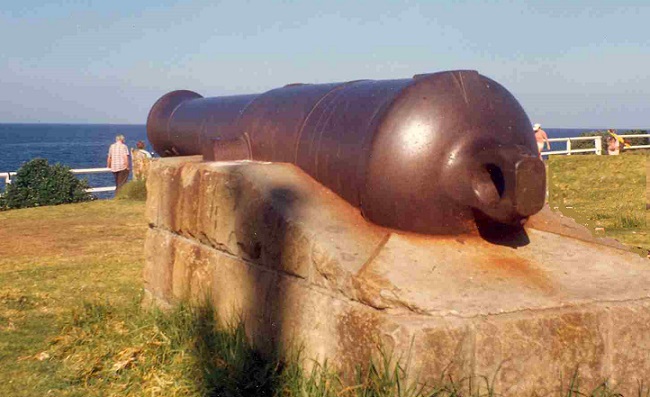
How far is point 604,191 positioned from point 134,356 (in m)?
9.58

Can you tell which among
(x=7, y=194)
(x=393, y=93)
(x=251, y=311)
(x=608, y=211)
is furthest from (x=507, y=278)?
(x=7, y=194)

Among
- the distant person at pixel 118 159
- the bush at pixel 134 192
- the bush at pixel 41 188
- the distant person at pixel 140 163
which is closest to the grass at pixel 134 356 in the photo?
the bush at pixel 134 192

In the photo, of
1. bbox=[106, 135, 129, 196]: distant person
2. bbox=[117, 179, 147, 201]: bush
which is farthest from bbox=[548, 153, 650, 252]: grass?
bbox=[106, 135, 129, 196]: distant person

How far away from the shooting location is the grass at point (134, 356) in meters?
3.15

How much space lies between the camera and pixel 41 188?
558 inches

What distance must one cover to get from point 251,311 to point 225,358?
10.5 inches

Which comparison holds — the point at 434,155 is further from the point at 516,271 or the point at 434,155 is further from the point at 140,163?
the point at 140,163

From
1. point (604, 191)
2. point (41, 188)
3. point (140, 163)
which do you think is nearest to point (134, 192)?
point (140, 163)

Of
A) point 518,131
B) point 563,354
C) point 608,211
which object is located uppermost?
point 518,131

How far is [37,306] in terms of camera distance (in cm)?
584

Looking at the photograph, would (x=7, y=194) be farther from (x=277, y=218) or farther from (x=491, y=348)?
(x=491, y=348)

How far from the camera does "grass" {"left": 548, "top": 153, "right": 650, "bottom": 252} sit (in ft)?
32.1

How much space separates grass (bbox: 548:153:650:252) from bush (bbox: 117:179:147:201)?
6199mm

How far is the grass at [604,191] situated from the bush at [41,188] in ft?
26.6
